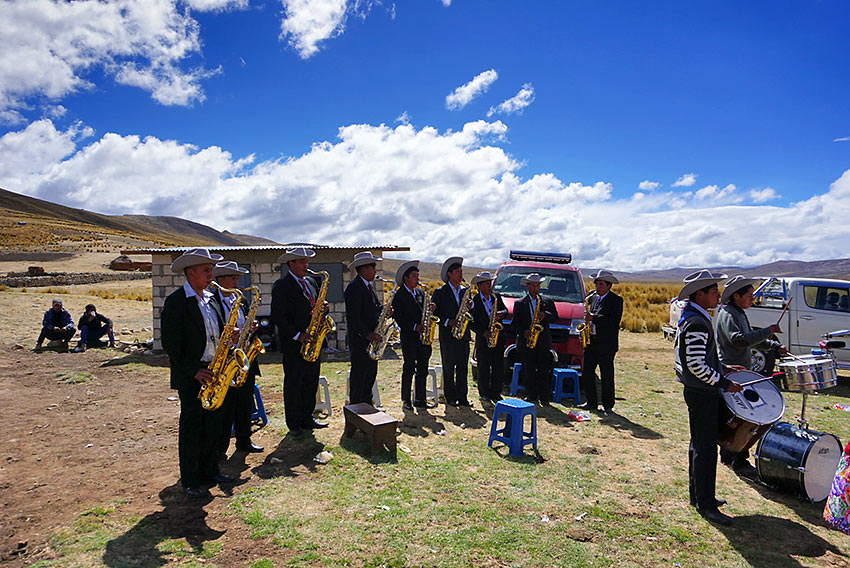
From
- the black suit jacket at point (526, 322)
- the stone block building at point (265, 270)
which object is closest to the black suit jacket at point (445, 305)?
the black suit jacket at point (526, 322)

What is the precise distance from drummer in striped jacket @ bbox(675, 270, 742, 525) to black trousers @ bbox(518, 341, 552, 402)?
12.0 feet

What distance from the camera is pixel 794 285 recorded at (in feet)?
35.3

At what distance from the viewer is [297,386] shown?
6531 millimetres

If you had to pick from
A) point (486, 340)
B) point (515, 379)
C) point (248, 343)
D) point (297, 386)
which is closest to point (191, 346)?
point (248, 343)

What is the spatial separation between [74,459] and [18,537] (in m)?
2.01

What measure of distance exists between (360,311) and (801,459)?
5.11 meters

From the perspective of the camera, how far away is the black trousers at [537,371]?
326 inches

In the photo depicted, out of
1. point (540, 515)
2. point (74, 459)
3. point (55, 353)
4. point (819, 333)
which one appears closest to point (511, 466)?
point (540, 515)

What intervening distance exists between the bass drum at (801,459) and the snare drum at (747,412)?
34 cm

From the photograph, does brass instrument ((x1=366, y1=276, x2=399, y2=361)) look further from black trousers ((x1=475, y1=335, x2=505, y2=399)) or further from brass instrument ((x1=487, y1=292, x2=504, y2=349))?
black trousers ((x1=475, y1=335, x2=505, y2=399))

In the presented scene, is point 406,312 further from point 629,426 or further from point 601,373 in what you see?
point 629,426

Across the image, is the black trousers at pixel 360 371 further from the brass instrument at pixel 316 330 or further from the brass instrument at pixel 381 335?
the brass instrument at pixel 316 330

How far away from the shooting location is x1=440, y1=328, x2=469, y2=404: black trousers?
8.23 meters

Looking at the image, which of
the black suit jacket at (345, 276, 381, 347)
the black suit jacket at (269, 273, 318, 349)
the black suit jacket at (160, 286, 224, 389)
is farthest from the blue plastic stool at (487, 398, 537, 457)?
the black suit jacket at (160, 286, 224, 389)
